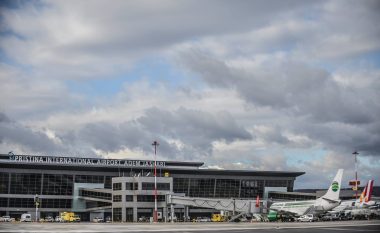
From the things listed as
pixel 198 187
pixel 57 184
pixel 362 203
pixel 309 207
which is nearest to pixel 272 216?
pixel 309 207

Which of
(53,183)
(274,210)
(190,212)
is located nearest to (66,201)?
(53,183)

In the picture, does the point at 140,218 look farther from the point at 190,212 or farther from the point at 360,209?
the point at 360,209

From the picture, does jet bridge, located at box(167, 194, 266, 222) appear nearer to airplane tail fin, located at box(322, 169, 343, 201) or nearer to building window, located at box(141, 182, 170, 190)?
airplane tail fin, located at box(322, 169, 343, 201)

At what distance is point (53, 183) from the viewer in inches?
7185

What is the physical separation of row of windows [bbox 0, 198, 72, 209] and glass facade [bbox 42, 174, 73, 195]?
277 cm

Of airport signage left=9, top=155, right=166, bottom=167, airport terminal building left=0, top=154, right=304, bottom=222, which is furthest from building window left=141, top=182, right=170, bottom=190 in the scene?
airport signage left=9, top=155, right=166, bottom=167

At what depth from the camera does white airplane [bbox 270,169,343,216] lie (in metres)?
124

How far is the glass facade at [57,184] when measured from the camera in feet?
597

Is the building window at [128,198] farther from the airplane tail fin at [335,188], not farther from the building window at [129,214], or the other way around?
the airplane tail fin at [335,188]

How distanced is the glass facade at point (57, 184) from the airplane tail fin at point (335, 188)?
9367 cm

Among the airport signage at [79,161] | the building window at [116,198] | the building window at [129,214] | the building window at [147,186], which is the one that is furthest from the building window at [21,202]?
the building window at [147,186]

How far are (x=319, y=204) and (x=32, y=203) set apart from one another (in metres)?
101

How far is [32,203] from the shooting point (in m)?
180

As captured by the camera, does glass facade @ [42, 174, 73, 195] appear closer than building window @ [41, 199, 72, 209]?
Yes
